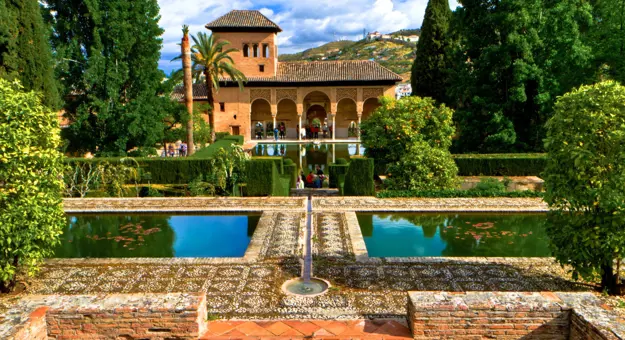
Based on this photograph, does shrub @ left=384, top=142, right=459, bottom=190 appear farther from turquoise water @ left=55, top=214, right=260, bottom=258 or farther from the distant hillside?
the distant hillside

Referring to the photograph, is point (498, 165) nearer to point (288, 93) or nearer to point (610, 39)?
point (610, 39)

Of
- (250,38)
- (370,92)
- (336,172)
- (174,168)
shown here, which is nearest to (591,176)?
(336,172)

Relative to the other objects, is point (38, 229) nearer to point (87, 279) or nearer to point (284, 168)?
point (87, 279)

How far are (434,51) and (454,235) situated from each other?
19.0 meters

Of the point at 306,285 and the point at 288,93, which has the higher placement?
the point at 288,93

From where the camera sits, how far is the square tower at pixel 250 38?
32.8 m

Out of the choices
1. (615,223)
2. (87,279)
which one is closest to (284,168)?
(87,279)

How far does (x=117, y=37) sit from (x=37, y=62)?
11.6ft

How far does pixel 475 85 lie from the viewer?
1897cm

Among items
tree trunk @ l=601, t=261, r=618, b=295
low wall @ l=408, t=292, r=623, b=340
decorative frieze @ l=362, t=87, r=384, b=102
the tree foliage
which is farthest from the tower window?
low wall @ l=408, t=292, r=623, b=340

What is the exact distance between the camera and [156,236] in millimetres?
9719

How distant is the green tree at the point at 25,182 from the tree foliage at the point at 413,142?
9.50 metres

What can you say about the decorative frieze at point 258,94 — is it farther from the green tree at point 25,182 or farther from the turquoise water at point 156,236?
the green tree at point 25,182

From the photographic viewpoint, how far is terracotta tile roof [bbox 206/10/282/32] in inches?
1276
